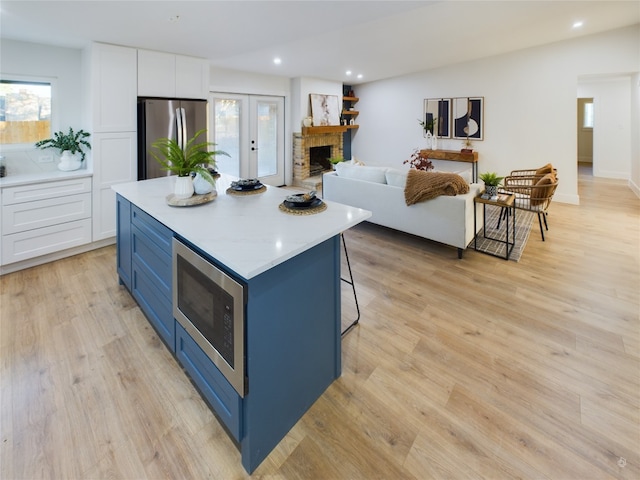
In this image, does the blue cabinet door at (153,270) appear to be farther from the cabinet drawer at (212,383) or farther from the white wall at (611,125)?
the white wall at (611,125)

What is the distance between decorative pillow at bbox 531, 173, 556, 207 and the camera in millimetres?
3766

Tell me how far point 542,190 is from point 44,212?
5.48 m

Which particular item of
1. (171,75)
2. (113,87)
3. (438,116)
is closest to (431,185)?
(171,75)

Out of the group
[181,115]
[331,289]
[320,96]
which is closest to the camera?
[331,289]

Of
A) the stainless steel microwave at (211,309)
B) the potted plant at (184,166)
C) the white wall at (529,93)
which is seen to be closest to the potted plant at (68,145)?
the potted plant at (184,166)

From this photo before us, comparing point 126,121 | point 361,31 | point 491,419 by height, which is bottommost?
point 491,419

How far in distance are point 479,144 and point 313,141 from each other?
3536 millimetres

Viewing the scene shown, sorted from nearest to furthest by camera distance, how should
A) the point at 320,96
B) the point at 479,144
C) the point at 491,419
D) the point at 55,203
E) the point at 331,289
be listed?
1. the point at 491,419
2. the point at 331,289
3. the point at 55,203
4. the point at 479,144
5. the point at 320,96

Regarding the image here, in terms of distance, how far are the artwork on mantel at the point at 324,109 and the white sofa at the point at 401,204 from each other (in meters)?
3.09

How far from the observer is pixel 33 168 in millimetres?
3703

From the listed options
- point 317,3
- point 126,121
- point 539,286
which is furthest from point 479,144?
point 126,121

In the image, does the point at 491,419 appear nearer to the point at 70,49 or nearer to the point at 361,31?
the point at 361,31

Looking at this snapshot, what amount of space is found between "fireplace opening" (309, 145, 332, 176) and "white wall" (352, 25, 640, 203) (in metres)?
1.97

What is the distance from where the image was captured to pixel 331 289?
70.0 inches
